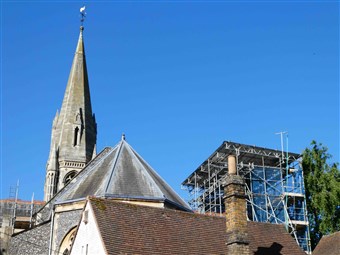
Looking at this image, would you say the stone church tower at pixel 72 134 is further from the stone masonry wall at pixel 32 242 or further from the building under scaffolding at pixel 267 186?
the stone masonry wall at pixel 32 242

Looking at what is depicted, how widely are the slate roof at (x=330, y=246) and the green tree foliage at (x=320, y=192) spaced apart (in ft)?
35.0

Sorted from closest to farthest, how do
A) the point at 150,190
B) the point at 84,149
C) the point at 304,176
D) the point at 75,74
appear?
the point at 150,190, the point at 304,176, the point at 84,149, the point at 75,74

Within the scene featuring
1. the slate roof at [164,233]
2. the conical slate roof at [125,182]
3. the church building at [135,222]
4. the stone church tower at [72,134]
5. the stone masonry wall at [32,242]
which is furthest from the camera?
the stone church tower at [72,134]

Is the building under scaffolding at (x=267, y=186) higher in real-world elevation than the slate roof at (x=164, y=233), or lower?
higher

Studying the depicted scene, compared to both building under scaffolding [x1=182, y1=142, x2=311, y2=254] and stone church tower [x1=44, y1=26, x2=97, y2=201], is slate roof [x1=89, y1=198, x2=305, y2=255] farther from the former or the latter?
stone church tower [x1=44, y1=26, x2=97, y2=201]

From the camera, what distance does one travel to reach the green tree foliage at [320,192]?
33781 mm

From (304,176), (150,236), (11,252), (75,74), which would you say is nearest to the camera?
(150,236)

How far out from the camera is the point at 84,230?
16.6 metres

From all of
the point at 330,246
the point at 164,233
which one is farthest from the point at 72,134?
the point at 164,233

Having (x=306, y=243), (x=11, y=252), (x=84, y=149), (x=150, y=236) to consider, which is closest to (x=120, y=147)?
(x=11, y=252)

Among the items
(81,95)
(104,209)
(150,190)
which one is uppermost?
(81,95)

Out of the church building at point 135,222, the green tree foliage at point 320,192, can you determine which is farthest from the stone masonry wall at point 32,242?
the green tree foliage at point 320,192

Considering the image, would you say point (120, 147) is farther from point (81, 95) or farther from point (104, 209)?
point (81, 95)

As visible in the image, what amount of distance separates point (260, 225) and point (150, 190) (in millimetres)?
5612
